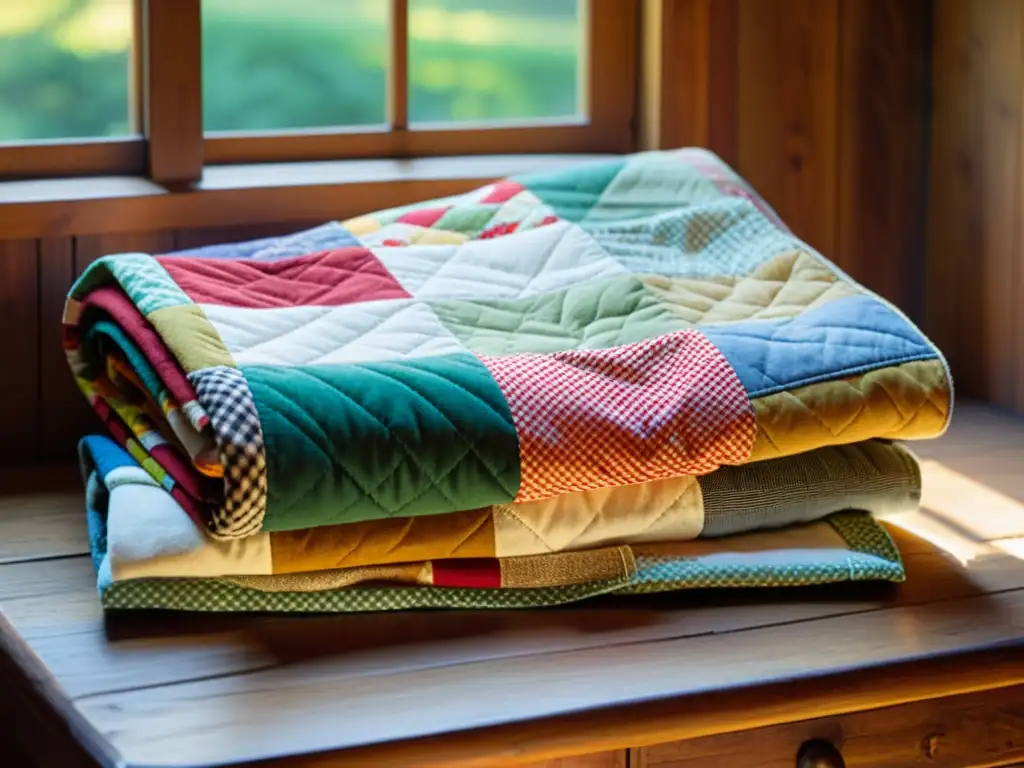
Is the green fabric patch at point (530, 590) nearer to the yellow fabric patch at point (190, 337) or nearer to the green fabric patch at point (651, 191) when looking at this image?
the yellow fabric patch at point (190, 337)

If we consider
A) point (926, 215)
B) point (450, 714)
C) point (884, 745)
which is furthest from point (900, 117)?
point (450, 714)

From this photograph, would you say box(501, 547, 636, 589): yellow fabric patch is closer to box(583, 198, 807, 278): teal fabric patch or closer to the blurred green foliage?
box(583, 198, 807, 278): teal fabric patch

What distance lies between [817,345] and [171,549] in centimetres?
53

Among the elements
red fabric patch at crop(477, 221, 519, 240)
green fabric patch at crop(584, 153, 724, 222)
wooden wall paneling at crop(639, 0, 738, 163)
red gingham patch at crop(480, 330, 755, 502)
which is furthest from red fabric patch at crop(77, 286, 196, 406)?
wooden wall paneling at crop(639, 0, 738, 163)

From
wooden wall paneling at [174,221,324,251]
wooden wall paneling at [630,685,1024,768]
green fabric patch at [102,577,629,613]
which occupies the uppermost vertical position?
wooden wall paneling at [174,221,324,251]

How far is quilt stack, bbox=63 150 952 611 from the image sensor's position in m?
1.07

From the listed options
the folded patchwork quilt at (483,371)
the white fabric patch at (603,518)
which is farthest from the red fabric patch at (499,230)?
the white fabric patch at (603,518)

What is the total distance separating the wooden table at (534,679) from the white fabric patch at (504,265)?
1.04ft

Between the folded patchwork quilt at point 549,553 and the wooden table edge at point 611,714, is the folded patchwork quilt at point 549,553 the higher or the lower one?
the higher one

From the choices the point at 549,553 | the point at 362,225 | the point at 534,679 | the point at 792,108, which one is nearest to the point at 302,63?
the point at 362,225

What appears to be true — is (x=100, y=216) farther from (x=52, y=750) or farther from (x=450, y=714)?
(x=450, y=714)

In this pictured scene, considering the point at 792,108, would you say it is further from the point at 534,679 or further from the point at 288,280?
the point at 534,679

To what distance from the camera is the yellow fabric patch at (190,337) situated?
3.62ft

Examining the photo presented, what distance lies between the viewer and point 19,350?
144 centimetres
